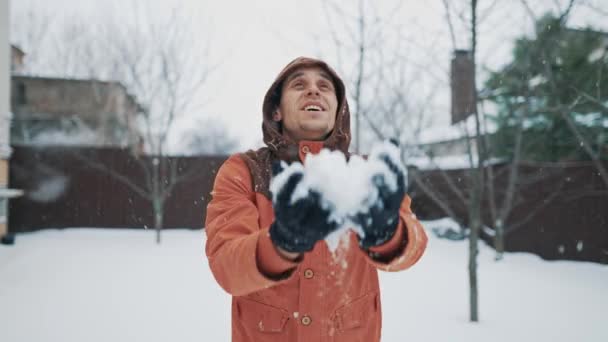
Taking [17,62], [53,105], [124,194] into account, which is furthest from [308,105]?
[53,105]

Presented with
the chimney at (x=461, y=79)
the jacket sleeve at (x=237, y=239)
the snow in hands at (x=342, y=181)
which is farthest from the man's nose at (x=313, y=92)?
the chimney at (x=461, y=79)

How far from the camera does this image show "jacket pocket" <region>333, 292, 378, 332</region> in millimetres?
1284

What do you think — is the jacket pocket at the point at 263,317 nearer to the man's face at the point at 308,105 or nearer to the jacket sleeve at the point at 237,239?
the jacket sleeve at the point at 237,239

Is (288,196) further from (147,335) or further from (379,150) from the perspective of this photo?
(147,335)

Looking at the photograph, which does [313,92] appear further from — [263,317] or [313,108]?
[263,317]

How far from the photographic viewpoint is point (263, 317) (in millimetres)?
1282

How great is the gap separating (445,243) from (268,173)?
9.07m

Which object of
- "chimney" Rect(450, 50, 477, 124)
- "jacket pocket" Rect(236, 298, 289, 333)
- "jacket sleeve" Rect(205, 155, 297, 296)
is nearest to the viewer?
"jacket sleeve" Rect(205, 155, 297, 296)

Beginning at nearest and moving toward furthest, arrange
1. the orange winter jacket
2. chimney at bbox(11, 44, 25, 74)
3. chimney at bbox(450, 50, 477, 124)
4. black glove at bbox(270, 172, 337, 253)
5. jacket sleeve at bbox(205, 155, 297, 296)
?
black glove at bbox(270, 172, 337, 253) < jacket sleeve at bbox(205, 155, 297, 296) < the orange winter jacket < chimney at bbox(450, 50, 477, 124) < chimney at bbox(11, 44, 25, 74)

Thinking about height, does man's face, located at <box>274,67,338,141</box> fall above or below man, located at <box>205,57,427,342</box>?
above

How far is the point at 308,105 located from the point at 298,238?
68cm

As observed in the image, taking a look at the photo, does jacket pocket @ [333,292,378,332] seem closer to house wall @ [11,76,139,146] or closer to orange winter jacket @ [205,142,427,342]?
orange winter jacket @ [205,142,427,342]

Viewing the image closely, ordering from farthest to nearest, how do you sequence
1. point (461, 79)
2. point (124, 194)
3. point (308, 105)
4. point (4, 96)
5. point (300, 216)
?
point (124, 194), point (4, 96), point (461, 79), point (308, 105), point (300, 216)

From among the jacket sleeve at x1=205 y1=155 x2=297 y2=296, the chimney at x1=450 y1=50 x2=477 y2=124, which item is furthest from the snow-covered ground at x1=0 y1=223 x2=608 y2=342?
the jacket sleeve at x1=205 y1=155 x2=297 y2=296
